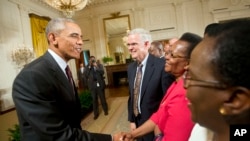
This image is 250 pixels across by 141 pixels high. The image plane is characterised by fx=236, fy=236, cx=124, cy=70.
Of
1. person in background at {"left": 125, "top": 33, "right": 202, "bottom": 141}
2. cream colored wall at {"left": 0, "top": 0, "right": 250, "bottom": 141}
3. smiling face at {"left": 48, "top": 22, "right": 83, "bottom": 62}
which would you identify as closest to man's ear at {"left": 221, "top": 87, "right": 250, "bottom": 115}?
person in background at {"left": 125, "top": 33, "right": 202, "bottom": 141}

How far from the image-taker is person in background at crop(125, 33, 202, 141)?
1.34m

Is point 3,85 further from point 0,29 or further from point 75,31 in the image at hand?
point 75,31

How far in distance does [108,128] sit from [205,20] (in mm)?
8039

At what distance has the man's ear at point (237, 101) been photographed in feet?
1.95

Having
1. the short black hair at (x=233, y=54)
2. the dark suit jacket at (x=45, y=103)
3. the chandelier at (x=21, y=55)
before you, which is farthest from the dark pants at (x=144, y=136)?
the chandelier at (x=21, y=55)

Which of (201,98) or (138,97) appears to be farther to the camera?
(138,97)

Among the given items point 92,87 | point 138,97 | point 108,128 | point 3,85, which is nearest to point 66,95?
point 138,97

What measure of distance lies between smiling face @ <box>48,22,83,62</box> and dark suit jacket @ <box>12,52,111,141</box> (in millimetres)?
113

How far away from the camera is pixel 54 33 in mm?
1742

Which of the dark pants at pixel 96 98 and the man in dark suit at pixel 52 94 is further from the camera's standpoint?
the dark pants at pixel 96 98

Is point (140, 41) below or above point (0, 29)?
below

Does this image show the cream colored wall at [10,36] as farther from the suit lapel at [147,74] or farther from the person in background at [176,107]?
the person in background at [176,107]

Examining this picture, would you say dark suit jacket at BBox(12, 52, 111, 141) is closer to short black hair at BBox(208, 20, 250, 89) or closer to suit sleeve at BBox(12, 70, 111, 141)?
suit sleeve at BBox(12, 70, 111, 141)

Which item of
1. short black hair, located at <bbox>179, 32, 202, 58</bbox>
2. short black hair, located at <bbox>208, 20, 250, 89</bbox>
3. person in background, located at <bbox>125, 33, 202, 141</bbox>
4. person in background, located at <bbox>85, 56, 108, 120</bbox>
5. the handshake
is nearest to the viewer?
short black hair, located at <bbox>208, 20, 250, 89</bbox>
